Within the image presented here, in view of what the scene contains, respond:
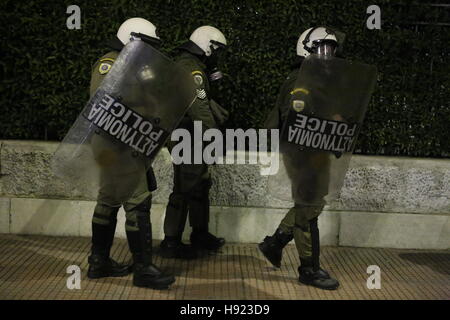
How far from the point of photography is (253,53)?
7.64 m

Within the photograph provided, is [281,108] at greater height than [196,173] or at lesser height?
greater

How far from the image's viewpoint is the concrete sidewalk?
5957 millimetres

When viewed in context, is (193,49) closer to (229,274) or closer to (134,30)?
(134,30)

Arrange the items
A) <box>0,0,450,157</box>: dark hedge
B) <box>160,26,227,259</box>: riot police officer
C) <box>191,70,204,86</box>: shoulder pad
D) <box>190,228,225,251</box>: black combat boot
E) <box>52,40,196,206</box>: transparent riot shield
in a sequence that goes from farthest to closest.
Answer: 1. <box>0,0,450,157</box>: dark hedge
2. <box>190,228,225,251</box>: black combat boot
3. <box>160,26,227,259</box>: riot police officer
4. <box>191,70,204,86</box>: shoulder pad
5. <box>52,40,196,206</box>: transparent riot shield

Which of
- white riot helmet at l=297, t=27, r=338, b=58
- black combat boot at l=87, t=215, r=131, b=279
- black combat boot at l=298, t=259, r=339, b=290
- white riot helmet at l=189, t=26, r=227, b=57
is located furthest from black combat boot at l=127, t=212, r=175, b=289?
white riot helmet at l=297, t=27, r=338, b=58

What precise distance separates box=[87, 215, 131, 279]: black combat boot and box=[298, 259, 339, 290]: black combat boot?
1.55m

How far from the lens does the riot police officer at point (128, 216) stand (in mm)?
5816

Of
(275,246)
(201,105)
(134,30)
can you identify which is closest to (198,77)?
(201,105)

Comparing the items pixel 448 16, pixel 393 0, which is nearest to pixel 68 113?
pixel 393 0

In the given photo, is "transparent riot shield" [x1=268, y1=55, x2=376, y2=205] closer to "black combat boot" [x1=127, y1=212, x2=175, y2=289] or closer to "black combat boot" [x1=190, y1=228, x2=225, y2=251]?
"black combat boot" [x1=127, y1=212, x2=175, y2=289]

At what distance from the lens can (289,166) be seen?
19.7 feet

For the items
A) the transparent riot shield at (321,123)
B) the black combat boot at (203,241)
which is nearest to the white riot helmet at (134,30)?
the transparent riot shield at (321,123)

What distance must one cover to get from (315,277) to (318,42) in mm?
1893
